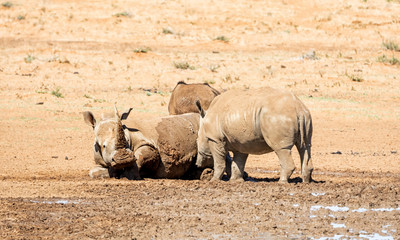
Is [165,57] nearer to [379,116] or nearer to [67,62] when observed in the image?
[67,62]

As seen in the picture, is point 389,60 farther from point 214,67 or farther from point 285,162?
point 285,162

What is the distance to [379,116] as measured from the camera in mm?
20375

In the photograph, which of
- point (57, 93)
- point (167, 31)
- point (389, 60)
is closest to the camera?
point (57, 93)

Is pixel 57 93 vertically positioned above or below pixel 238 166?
below

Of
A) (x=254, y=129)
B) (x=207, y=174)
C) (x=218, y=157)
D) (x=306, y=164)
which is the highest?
(x=254, y=129)

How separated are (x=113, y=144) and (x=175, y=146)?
3.79 ft

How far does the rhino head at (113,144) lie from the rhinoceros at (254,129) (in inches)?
51.3

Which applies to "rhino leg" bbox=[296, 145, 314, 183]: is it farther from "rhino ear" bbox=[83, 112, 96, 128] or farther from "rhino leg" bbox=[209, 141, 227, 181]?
"rhino ear" bbox=[83, 112, 96, 128]

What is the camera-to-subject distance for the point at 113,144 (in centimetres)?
1107

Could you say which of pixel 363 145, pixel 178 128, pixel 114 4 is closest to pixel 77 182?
pixel 178 128

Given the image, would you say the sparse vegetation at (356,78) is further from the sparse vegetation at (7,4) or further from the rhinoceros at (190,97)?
the sparse vegetation at (7,4)

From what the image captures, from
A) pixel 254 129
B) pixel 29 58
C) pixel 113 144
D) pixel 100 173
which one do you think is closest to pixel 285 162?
pixel 254 129

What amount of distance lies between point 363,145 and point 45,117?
27.6 ft

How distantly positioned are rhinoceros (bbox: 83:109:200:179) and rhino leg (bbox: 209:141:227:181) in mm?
567
